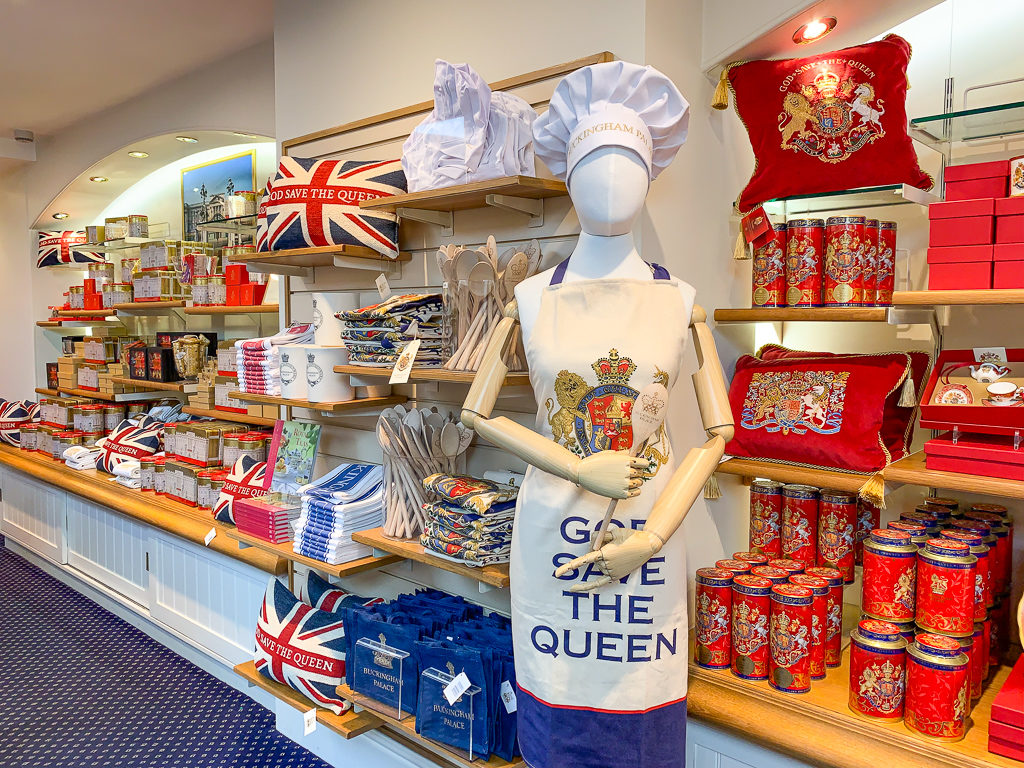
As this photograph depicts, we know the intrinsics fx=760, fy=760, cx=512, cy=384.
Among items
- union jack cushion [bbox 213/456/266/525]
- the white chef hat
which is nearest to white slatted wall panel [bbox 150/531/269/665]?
union jack cushion [bbox 213/456/266/525]

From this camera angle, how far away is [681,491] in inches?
56.6

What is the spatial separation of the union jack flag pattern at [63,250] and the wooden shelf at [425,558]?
14.8 feet

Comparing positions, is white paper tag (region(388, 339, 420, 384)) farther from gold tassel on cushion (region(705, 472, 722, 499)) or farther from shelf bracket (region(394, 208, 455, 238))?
gold tassel on cushion (region(705, 472, 722, 499))

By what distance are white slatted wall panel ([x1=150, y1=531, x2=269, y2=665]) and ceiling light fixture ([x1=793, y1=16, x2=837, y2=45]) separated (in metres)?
2.76

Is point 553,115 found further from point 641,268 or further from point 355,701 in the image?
point 355,701

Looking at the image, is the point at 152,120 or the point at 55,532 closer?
the point at 152,120

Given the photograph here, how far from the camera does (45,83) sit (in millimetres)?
4484

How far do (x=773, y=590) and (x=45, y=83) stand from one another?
4.87m

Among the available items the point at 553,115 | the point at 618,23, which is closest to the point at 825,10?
the point at 618,23

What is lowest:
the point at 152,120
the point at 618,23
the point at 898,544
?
the point at 898,544

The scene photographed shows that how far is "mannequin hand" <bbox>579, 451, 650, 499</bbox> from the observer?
138 cm

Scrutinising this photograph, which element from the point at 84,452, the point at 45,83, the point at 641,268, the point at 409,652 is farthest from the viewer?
the point at 84,452

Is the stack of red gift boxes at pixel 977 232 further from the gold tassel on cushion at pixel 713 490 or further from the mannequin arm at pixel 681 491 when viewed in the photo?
the gold tassel on cushion at pixel 713 490

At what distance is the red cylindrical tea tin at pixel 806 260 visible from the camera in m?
1.99
